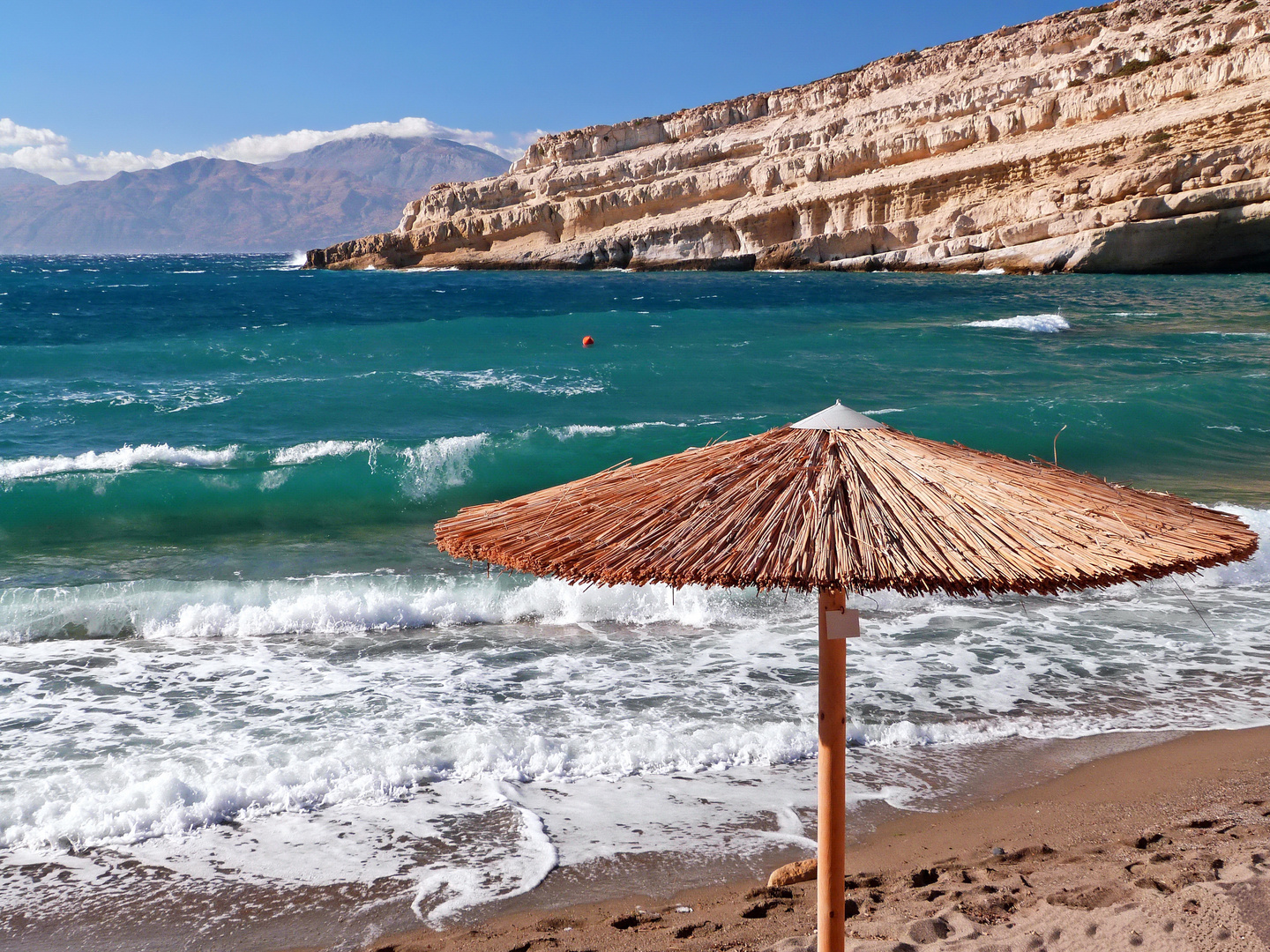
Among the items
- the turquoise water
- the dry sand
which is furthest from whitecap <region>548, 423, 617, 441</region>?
the dry sand

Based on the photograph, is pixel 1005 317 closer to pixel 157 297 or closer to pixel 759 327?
pixel 759 327

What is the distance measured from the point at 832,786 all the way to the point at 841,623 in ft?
1.96

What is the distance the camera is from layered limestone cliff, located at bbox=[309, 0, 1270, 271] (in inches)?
1671

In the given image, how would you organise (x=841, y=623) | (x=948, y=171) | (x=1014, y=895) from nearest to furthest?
(x=841, y=623) → (x=1014, y=895) → (x=948, y=171)

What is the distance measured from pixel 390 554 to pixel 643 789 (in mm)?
5834

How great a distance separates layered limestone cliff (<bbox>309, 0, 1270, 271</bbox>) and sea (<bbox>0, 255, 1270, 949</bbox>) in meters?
29.7

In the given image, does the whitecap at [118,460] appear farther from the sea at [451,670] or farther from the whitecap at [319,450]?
the whitecap at [319,450]

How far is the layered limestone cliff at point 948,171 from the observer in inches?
1671

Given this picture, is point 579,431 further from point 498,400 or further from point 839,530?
point 839,530

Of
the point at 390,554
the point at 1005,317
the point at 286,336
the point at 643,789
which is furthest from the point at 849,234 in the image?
the point at 643,789

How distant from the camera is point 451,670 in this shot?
7152 millimetres

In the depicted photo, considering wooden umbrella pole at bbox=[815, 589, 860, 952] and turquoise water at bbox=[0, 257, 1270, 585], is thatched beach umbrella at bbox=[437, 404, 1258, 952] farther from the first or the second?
turquoise water at bbox=[0, 257, 1270, 585]

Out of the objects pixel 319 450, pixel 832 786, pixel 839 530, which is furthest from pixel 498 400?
pixel 839 530

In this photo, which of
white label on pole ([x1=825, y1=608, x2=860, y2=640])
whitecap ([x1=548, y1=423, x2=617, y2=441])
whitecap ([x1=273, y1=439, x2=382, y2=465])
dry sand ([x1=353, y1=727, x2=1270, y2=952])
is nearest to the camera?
white label on pole ([x1=825, y1=608, x2=860, y2=640])
